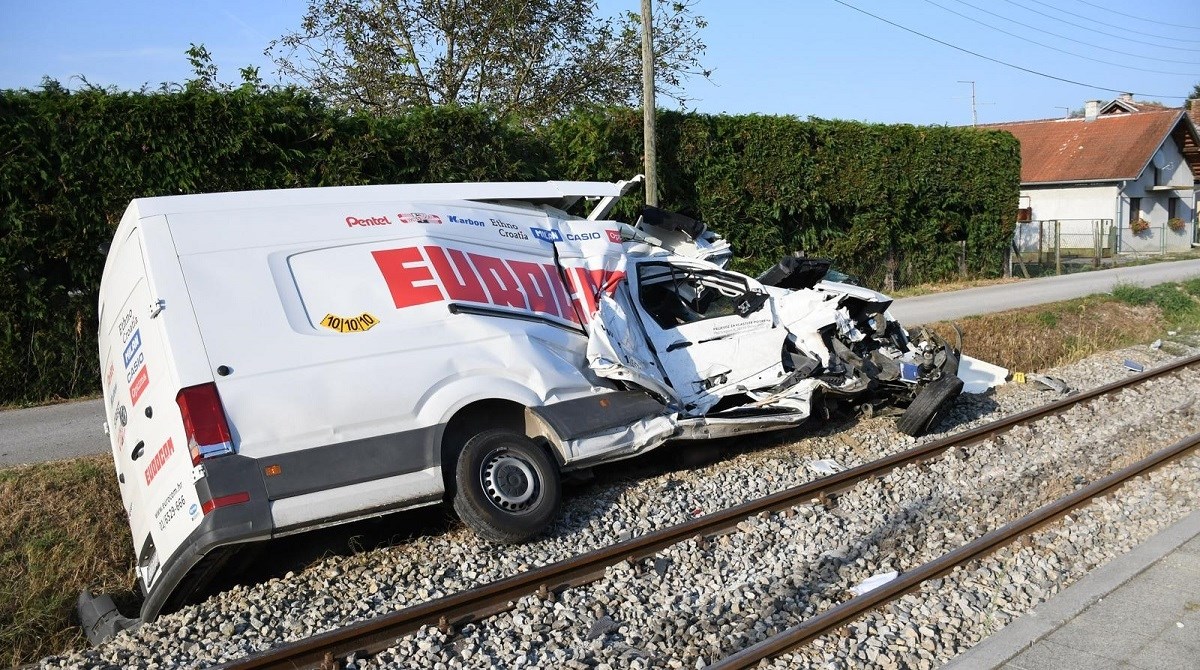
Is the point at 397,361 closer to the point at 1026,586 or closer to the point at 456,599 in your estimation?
the point at 456,599

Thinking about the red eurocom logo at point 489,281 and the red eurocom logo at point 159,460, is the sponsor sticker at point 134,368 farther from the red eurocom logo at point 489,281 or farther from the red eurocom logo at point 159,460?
the red eurocom logo at point 489,281

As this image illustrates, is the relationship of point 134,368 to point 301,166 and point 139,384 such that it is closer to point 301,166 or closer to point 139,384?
point 139,384

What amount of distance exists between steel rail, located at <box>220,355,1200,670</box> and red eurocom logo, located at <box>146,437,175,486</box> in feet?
4.63

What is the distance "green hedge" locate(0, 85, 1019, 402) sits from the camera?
34.2 feet

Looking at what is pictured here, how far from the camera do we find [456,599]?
571cm

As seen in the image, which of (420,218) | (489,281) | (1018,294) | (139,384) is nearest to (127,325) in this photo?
(139,384)

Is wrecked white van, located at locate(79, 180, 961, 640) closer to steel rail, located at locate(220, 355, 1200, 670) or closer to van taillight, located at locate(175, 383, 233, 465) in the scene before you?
van taillight, located at locate(175, 383, 233, 465)

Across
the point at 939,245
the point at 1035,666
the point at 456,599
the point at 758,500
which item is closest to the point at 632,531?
the point at 758,500

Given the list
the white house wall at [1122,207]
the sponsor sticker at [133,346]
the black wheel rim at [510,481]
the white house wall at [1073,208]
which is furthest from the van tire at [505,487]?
the white house wall at [1122,207]

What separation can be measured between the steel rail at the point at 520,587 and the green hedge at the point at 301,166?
153 inches

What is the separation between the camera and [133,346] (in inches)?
249

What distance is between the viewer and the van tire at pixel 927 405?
9.54m

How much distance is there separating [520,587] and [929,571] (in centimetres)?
256

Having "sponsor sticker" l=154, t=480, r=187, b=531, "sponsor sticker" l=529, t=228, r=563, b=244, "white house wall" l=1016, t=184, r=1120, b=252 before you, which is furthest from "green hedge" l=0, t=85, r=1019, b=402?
"white house wall" l=1016, t=184, r=1120, b=252
